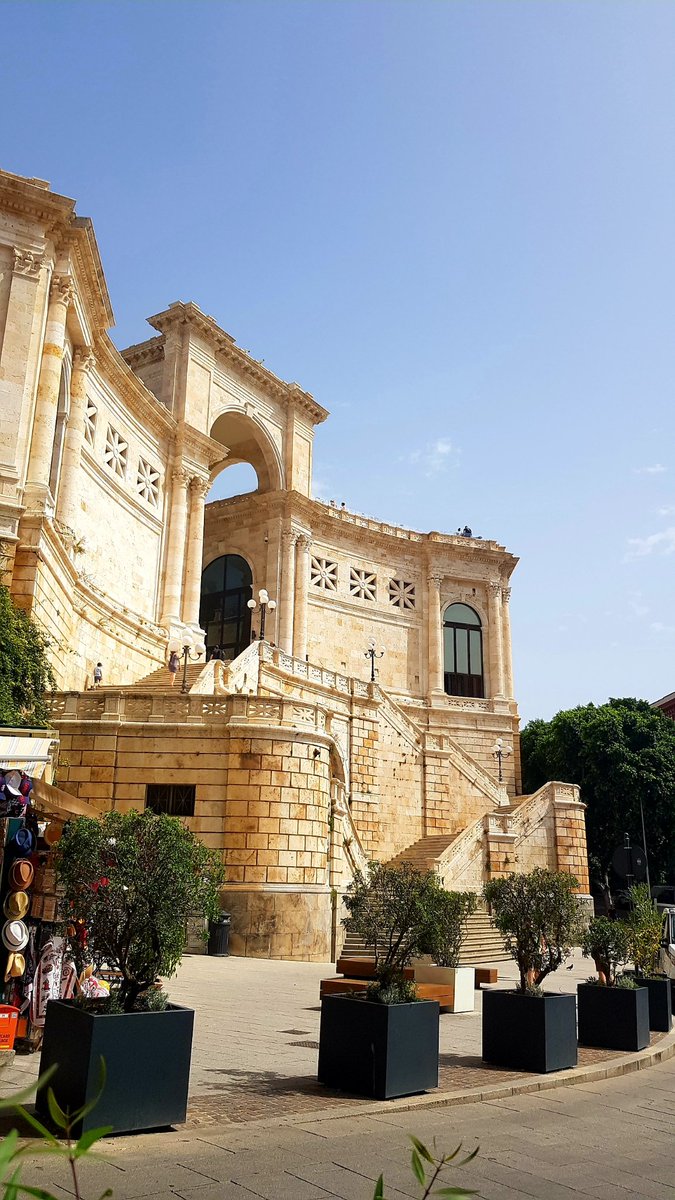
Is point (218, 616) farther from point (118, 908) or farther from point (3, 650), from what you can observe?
point (118, 908)

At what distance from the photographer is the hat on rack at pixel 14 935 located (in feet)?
28.3

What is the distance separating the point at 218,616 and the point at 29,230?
884 inches

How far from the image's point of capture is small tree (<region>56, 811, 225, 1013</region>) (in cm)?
688

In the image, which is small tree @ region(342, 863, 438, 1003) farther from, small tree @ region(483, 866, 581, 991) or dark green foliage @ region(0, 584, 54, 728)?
dark green foliage @ region(0, 584, 54, 728)

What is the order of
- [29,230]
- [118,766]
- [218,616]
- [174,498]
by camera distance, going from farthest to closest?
1. [218,616]
2. [174,498]
3. [29,230]
4. [118,766]

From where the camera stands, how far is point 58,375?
Answer: 2348cm

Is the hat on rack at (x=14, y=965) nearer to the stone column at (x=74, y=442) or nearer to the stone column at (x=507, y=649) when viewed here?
the stone column at (x=74, y=442)

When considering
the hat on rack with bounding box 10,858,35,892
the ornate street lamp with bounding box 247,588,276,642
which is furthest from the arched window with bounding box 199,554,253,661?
the hat on rack with bounding box 10,858,35,892

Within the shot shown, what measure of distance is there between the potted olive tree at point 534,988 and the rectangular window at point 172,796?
11.3 metres

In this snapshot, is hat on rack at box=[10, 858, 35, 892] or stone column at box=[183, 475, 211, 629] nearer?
hat on rack at box=[10, 858, 35, 892]

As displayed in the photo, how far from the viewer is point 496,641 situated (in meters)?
45.2

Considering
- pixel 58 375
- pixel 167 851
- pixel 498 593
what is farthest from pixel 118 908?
pixel 498 593

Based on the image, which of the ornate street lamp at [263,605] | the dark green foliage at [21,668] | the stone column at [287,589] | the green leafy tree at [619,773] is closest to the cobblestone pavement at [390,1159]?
the dark green foliage at [21,668]

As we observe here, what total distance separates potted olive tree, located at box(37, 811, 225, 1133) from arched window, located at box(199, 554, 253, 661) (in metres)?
33.8
